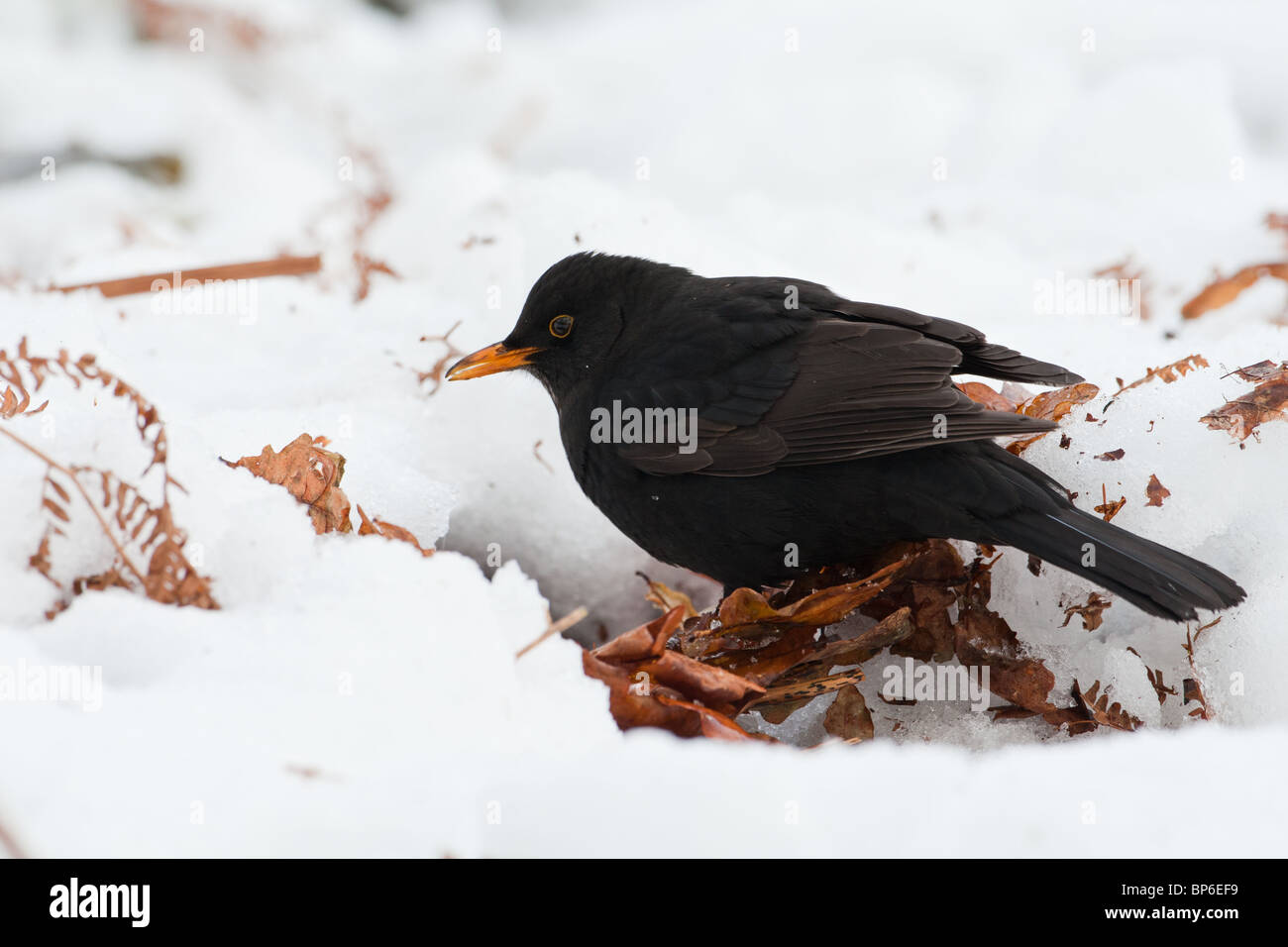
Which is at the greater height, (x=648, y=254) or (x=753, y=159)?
(x=753, y=159)

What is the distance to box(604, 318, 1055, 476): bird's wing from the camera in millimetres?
3172

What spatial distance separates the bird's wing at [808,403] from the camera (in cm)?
317

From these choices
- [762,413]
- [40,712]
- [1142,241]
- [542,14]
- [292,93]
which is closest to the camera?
[40,712]

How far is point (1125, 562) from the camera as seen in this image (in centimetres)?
276

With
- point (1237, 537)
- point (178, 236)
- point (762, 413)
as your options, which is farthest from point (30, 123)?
point (1237, 537)

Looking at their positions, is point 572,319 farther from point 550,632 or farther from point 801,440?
point 550,632

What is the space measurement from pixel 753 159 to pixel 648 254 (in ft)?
7.15

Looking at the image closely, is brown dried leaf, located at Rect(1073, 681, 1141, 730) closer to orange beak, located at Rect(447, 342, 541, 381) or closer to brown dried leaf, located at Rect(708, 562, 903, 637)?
brown dried leaf, located at Rect(708, 562, 903, 637)

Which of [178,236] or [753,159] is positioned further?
[753,159]

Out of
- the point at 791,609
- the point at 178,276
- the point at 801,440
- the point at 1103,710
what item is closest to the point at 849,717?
the point at 791,609

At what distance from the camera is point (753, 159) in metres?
6.55

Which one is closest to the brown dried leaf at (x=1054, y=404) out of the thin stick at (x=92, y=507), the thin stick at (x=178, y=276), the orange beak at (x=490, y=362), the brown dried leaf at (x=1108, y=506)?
the brown dried leaf at (x=1108, y=506)

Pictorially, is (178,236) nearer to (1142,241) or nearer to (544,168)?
(544,168)

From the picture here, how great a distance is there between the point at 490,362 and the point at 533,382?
46 centimetres
